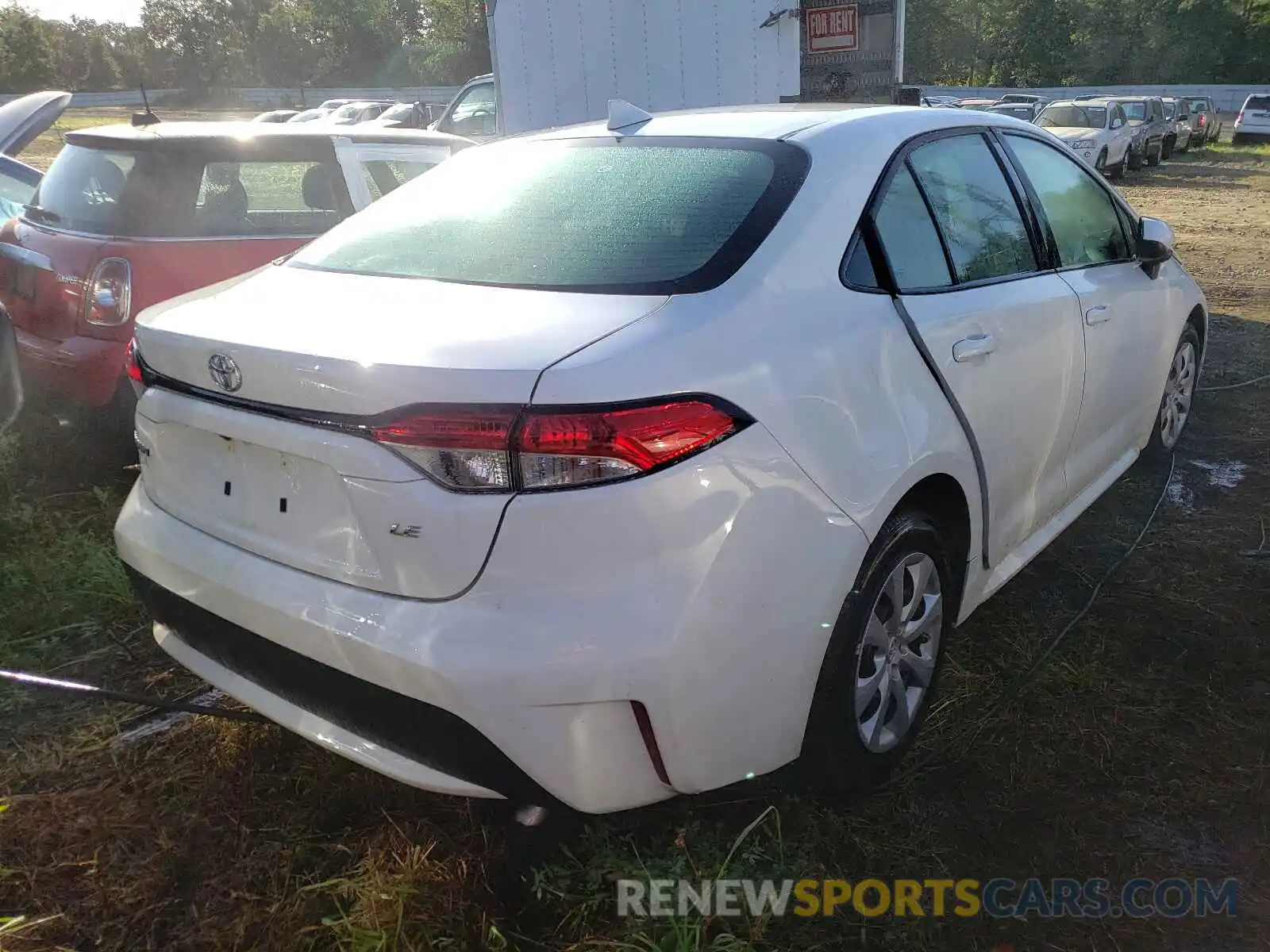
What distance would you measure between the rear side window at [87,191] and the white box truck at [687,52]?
3294 mm

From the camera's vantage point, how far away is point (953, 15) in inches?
2110

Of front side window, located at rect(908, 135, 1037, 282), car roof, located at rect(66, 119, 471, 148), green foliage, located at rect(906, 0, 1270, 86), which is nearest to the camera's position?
front side window, located at rect(908, 135, 1037, 282)

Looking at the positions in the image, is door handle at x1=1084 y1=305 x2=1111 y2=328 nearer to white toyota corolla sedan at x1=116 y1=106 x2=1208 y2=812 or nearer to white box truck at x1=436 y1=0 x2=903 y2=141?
white toyota corolla sedan at x1=116 y1=106 x2=1208 y2=812

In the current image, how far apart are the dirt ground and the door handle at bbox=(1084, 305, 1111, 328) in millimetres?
914

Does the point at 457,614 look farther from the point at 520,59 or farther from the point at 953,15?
the point at 953,15

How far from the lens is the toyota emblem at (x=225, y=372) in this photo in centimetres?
199

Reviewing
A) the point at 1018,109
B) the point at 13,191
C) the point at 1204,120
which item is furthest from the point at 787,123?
the point at 1204,120

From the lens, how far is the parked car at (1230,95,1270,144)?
92.3 ft

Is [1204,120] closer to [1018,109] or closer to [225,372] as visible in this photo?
[1018,109]

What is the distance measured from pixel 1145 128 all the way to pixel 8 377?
2187 cm

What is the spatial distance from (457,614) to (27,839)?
52.4 inches

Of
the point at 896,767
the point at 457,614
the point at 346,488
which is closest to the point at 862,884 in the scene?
the point at 896,767

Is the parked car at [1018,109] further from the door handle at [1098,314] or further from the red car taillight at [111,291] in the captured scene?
the red car taillight at [111,291]

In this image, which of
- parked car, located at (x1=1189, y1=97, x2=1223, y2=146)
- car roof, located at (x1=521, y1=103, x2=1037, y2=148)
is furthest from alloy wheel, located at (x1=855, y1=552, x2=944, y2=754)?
parked car, located at (x1=1189, y1=97, x2=1223, y2=146)
